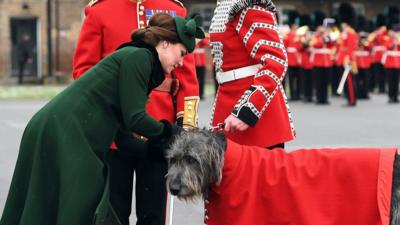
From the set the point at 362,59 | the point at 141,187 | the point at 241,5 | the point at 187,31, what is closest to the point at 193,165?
the point at 187,31

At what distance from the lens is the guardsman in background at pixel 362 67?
80.5 feet

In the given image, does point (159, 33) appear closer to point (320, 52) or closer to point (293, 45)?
point (320, 52)

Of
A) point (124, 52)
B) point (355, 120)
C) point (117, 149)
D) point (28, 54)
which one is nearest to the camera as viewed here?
point (124, 52)

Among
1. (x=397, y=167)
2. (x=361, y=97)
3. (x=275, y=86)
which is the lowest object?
(x=361, y=97)

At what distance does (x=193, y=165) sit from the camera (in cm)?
453

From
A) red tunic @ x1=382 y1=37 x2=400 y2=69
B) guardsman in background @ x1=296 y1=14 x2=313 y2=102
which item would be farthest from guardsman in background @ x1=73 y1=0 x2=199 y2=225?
red tunic @ x1=382 y1=37 x2=400 y2=69

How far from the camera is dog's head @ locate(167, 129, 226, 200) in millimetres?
4496

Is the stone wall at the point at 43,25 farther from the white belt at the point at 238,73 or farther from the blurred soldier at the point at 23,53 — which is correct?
the white belt at the point at 238,73

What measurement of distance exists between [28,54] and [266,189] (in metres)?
29.5

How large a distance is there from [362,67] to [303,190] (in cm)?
2101

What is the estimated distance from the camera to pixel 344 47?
2284 centimetres

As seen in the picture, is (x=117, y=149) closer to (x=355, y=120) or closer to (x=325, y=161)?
(x=325, y=161)

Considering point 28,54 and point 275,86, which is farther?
point 28,54

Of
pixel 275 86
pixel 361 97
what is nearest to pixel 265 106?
pixel 275 86
